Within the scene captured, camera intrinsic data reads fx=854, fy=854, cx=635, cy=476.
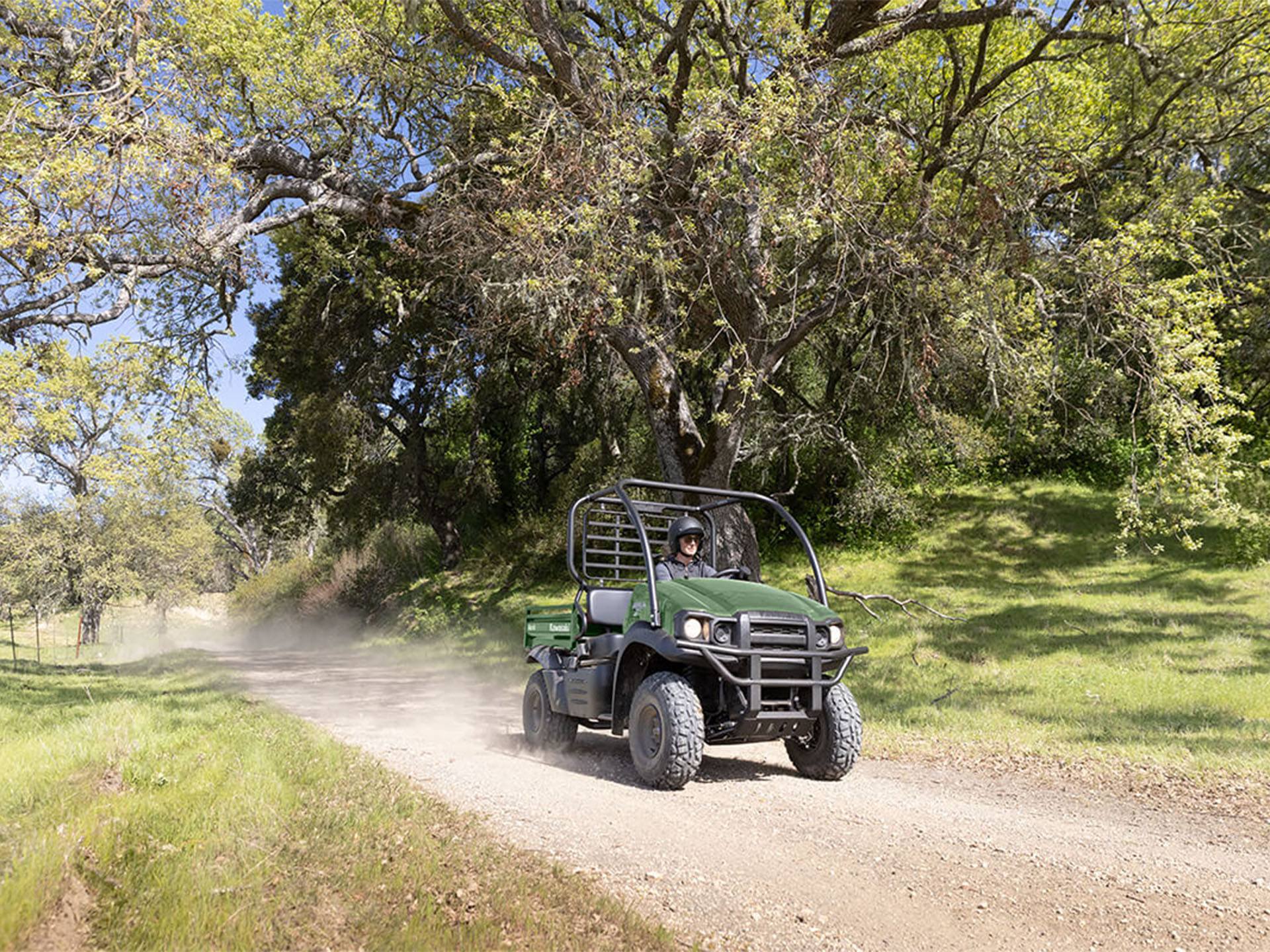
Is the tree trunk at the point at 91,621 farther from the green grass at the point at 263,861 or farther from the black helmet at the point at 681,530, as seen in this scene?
the black helmet at the point at 681,530

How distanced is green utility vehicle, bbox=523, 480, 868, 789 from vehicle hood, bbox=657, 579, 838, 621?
0.01 metres

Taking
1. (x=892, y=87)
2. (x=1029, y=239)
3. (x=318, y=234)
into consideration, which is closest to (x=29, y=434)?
(x=318, y=234)

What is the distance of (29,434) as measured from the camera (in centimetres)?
1633

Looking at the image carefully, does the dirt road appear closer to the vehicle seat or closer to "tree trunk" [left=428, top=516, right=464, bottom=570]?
the vehicle seat

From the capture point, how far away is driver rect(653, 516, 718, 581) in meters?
7.82

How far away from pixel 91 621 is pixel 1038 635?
104 ft

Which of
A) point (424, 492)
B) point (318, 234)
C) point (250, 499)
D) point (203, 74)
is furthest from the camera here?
point (250, 499)

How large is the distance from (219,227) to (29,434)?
27.6 feet

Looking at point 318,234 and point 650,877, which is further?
point 318,234

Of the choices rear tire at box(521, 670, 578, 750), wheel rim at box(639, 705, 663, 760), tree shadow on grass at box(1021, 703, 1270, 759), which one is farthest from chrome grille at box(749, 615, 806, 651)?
tree shadow on grass at box(1021, 703, 1270, 759)

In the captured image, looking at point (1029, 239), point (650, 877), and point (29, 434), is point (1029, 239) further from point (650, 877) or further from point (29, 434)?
point (29, 434)

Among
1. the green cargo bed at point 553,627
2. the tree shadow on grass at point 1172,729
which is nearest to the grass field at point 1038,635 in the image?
the tree shadow on grass at point 1172,729

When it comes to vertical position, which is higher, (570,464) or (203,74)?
(203,74)

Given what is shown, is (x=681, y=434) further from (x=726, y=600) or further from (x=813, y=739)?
(x=813, y=739)
